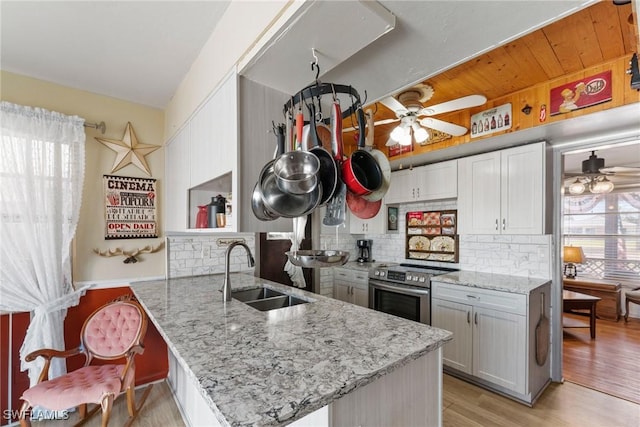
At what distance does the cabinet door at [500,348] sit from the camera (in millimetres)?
2312

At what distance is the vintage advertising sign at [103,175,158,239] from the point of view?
261 cm

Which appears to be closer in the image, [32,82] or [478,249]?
[32,82]

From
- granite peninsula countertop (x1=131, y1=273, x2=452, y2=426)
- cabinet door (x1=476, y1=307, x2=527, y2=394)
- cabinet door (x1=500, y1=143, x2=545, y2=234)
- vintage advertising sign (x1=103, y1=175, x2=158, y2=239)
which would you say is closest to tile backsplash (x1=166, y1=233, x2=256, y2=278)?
vintage advertising sign (x1=103, y1=175, x2=158, y2=239)

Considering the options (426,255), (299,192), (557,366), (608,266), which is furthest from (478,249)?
(608,266)

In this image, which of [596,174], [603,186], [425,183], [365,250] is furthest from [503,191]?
[603,186]

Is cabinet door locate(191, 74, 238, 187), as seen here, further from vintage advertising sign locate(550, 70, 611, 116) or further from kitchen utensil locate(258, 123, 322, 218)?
vintage advertising sign locate(550, 70, 611, 116)

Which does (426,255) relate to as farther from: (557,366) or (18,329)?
(18,329)

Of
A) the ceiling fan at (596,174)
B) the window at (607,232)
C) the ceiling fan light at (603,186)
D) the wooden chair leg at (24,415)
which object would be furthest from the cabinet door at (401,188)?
the wooden chair leg at (24,415)

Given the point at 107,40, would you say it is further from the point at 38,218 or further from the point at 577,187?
the point at 577,187

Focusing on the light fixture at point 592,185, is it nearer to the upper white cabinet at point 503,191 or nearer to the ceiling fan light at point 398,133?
the upper white cabinet at point 503,191

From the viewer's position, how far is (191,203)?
222 cm

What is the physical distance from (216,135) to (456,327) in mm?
2650

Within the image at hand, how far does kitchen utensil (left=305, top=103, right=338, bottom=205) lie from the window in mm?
5225

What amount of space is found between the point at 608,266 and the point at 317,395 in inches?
246
